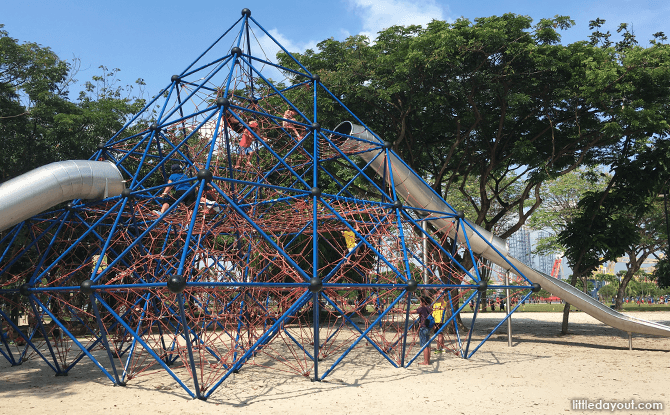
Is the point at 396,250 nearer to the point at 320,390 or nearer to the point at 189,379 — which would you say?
the point at 320,390

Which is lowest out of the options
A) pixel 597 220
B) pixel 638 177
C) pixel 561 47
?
pixel 597 220

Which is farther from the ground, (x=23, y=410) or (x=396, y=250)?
(x=396, y=250)

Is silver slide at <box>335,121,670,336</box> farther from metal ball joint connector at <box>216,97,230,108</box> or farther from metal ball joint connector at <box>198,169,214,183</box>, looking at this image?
metal ball joint connector at <box>198,169,214,183</box>

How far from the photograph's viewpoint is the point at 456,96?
54.0 feet

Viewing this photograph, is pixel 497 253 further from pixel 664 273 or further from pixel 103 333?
pixel 664 273

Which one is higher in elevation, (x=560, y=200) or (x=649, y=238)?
(x=560, y=200)

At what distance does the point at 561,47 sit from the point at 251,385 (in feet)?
43.8

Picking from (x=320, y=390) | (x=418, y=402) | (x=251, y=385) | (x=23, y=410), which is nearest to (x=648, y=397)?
(x=418, y=402)

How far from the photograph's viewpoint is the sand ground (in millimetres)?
7754

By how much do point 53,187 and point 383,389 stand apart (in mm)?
6815

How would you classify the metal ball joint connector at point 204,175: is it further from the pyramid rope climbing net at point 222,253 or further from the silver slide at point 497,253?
the silver slide at point 497,253

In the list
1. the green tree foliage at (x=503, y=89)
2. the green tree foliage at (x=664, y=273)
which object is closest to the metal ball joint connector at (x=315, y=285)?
the green tree foliage at (x=503, y=89)

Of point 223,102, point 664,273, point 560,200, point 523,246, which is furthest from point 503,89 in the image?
point 523,246

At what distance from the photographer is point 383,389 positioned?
29.6 ft
